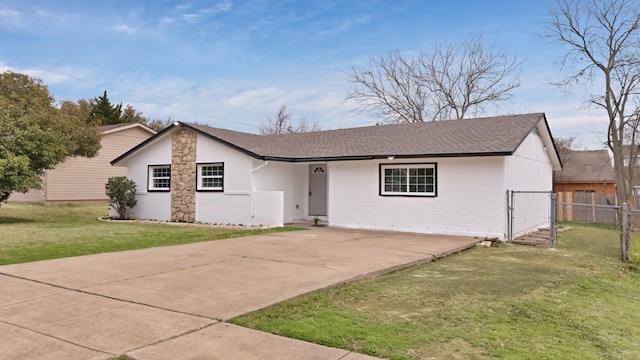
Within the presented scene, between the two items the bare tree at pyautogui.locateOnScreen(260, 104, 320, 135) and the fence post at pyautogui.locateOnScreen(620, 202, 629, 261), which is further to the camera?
the bare tree at pyautogui.locateOnScreen(260, 104, 320, 135)

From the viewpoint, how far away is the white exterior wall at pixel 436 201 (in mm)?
12719

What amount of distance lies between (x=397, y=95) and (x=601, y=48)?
44.7 ft

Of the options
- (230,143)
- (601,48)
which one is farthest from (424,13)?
(601,48)

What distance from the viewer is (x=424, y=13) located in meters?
16.5

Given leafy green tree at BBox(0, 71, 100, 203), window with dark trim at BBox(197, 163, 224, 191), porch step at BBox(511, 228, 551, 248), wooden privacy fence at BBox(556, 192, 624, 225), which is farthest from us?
wooden privacy fence at BBox(556, 192, 624, 225)

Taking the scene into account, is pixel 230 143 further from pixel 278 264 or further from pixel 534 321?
pixel 534 321

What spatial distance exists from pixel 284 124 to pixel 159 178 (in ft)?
83.0

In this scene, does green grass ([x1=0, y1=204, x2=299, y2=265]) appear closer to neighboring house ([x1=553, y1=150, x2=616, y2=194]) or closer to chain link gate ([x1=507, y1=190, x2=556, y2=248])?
chain link gate ([x1=507, y1=190, x2=556, y2=248])

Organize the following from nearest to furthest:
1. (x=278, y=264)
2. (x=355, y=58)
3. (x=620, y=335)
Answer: (x=620, y=335) → (x=278, y=264) → (x=355, y=58)

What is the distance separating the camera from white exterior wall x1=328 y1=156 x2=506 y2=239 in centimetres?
1272

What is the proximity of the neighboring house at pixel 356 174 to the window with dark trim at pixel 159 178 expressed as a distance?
0.14 feet

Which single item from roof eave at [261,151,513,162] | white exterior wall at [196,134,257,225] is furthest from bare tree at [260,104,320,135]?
roof eave at [261,151,513,162]

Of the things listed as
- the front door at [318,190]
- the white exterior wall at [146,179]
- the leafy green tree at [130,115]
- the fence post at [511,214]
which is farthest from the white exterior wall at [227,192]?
the leafy green tree at [130,115]

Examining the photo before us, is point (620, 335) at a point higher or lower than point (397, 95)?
lower
